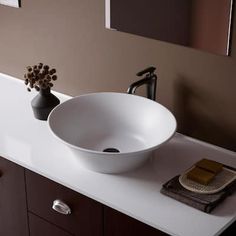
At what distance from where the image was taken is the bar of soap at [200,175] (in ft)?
6.13

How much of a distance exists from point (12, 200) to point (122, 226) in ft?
1.76

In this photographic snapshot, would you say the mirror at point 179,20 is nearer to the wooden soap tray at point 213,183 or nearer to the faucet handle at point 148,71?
the faucet handle at point 148,71

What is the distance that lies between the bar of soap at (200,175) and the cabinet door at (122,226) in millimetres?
219

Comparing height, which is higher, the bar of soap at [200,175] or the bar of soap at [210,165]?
the bar of soap at [210,165]

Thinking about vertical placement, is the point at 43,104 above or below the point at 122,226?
above

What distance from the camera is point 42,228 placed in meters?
2.14

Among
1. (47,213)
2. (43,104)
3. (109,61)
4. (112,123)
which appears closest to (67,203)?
(47,213)

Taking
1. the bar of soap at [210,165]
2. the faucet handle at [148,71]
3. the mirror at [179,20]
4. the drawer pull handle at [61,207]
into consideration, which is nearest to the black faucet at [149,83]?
the faucet handle at [148,71]

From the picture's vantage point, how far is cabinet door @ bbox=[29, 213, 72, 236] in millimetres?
2090

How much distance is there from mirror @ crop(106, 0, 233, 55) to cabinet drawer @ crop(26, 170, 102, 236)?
0.64m

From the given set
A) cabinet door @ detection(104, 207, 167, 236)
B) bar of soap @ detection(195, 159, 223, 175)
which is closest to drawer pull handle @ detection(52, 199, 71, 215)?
cabinet door @ detection(104, 207, 167, 236)

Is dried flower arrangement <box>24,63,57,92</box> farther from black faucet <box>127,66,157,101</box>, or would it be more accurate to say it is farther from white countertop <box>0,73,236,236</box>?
black faucet <box>127,66,157,101</box>

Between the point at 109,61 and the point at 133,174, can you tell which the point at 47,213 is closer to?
the point at 133,174

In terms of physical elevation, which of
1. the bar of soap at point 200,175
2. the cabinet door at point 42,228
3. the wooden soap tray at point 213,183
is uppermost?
the bar of soap at point 200,175
